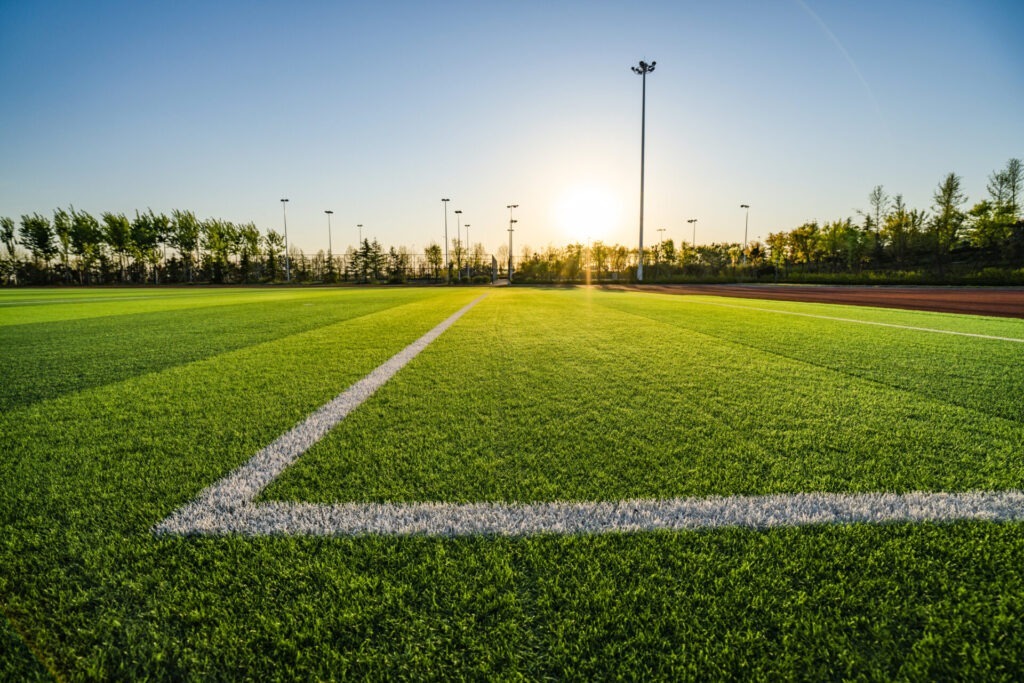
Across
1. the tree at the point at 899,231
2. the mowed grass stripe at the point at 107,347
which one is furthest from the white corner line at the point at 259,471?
the tree at the point at 899,231

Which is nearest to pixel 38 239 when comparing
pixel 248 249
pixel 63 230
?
pixel 63 230

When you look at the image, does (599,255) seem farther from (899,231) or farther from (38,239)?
(38,239)

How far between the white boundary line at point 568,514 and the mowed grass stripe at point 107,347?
2.49 m

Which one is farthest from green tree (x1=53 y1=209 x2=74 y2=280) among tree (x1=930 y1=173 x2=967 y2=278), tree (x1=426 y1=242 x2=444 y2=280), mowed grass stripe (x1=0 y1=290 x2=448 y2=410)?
tree (x1=930 y1=173 x2=967 y2=278)

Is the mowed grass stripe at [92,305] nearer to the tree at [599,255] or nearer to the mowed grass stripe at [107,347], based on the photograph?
→ the mowed grass stripe at [107,347]

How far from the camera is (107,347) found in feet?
16.5

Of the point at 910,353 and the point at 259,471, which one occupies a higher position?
the point at 910,353

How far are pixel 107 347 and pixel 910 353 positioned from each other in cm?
831

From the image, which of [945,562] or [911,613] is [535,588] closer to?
[911,613]

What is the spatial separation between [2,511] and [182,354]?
348cm

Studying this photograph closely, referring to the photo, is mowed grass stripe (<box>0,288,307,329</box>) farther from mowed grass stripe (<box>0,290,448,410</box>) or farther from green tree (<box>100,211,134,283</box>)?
green tree (<box>100,211,134,283</box>)

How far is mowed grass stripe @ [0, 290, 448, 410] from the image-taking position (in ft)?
11.0

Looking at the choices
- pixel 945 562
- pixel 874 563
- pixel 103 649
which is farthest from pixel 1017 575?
pixel 103 649

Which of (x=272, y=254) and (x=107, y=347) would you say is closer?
(x=107, y=347)
